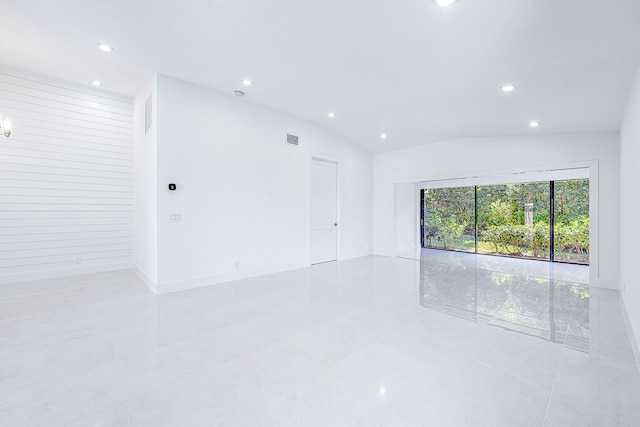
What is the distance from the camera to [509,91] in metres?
3.76

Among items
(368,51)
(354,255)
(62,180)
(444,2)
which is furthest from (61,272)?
(444,2)

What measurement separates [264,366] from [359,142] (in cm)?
601

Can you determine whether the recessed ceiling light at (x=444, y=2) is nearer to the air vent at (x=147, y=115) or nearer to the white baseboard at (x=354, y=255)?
the air vent at (x=147, y=115)

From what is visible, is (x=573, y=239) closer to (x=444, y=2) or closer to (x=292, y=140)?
(x=292, y=140)

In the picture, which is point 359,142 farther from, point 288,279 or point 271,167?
point 288,279

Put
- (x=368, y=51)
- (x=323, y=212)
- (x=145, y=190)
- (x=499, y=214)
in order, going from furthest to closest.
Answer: (x=499, y=214), (x=323, y=212), (x=145, y=190), (x=368, y=51)

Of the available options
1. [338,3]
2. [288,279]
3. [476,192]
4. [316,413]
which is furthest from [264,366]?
[476,192]

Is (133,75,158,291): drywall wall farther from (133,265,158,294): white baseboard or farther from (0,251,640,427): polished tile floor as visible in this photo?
(0,251,640,427): polished tile floor

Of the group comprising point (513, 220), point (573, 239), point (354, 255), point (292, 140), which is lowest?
point (354, 255)

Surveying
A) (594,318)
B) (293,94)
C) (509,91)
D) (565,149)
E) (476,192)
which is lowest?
(594,318)

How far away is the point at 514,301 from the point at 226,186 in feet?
15.8

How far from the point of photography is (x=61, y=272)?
504 cm

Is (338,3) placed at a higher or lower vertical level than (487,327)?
higher

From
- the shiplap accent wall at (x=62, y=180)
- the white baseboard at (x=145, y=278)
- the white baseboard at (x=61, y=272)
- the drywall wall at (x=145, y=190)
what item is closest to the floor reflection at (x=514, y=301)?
the white baseboard at (x=145, y=278)
